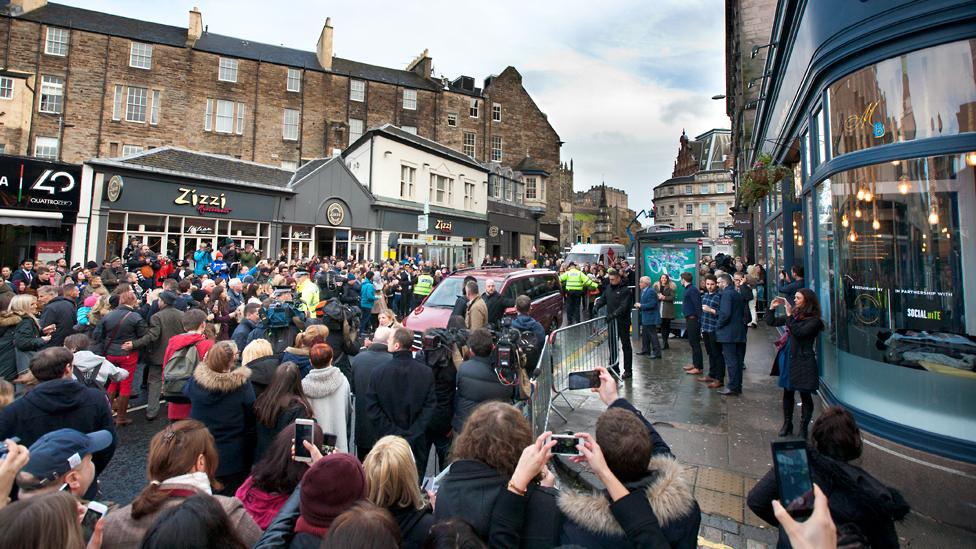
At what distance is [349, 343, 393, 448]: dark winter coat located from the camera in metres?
4.35

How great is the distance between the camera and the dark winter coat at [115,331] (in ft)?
21.0

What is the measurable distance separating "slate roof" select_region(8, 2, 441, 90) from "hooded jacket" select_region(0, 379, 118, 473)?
37759 millimetres

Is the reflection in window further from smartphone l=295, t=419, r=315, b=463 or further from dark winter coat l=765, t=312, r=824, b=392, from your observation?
smartphone l=295, t=419, r=315, b=463

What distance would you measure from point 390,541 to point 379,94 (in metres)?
42.3

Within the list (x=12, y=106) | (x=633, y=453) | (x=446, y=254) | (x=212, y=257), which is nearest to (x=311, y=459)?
(x=633, y=453)

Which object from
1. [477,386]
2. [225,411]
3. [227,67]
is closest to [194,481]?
[225,411]

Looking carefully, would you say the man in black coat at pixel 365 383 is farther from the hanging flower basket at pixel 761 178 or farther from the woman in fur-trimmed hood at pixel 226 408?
the hanging flower basket at pixel 761 178

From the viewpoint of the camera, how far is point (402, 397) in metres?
4.19

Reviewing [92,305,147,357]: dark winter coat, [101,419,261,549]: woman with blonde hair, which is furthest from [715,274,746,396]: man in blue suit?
[92,305,147,357]: dark winter coat

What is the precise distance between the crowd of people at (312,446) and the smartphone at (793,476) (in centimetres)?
10

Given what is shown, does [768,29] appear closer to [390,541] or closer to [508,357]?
[508,357]

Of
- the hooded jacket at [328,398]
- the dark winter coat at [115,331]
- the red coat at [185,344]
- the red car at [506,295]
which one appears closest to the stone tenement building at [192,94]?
the red car at [506,295]

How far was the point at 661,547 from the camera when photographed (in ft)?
6.24

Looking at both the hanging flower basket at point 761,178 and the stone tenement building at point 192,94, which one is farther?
the stone tenement building at point 192,94
